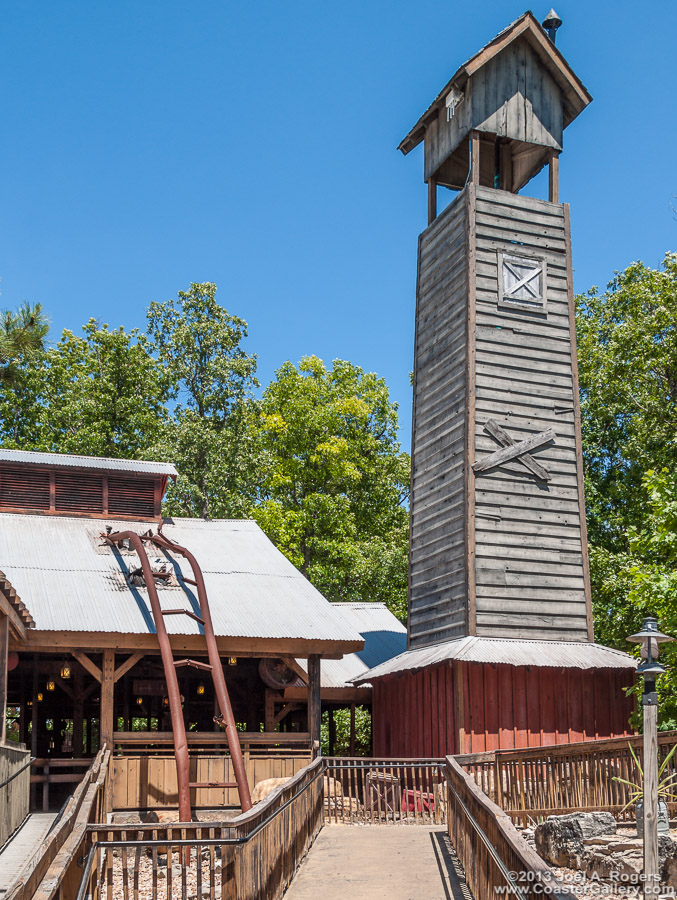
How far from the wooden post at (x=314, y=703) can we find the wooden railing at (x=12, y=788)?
18.3ft

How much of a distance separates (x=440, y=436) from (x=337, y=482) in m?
17.2

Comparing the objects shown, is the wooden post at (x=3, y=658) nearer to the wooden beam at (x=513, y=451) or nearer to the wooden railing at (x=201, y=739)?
the wooden railing at (x=201, y=739)

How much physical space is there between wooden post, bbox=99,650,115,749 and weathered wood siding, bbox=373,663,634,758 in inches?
230

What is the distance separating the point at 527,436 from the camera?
20.3 meters

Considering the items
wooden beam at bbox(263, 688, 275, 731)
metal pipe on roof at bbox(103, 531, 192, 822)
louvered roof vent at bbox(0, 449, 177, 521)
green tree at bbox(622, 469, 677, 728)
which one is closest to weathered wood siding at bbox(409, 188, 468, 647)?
wooden beam at bbox(263, 688, 275, 731)

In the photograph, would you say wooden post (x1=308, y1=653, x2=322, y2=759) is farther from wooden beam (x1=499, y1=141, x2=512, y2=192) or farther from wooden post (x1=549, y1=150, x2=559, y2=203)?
wooden beam (x1=499, y1=141, x2=512, y2=192)

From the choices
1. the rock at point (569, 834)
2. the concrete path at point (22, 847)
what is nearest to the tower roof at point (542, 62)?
the rock at point (569, 834)

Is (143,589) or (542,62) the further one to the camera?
(542,62)

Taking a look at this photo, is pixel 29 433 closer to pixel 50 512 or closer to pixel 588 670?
pixel 50 512

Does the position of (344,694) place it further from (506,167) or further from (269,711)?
(506,167)

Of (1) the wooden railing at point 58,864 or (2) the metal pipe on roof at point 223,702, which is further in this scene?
(2) the metal pipe on roof at point 223,702

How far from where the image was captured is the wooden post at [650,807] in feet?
30.4

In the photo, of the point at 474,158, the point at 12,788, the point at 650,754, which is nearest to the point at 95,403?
the point at 474,158

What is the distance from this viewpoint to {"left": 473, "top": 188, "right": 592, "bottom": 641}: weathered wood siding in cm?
1928
